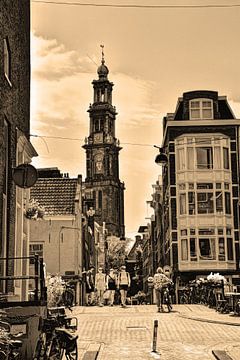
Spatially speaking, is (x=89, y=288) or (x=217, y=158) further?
(x=217, y=158)

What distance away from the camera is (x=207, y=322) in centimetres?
2300

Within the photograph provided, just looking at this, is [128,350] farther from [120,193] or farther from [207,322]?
[120,193]

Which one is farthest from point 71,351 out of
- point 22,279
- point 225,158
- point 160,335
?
point 225,158

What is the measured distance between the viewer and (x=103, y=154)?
136 m

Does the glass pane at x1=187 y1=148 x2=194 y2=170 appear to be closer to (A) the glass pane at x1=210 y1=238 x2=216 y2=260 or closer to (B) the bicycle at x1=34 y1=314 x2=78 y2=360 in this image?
(A) the glass pane at x1=210 y1=238 x2=216 y2=260

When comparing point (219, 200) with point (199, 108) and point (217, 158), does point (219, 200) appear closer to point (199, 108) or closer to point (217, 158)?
point (217, 158)

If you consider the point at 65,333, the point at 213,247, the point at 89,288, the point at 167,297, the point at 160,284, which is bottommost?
the point at 65,333

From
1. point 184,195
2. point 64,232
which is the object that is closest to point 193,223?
point 184,195

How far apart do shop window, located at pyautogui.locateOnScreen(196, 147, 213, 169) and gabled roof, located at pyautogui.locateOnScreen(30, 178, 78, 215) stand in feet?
29.2

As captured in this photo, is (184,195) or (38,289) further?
(184,195)

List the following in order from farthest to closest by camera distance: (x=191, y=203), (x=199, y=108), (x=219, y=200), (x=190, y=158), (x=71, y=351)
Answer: (x=199, y=108), (x=190, y=158), (x=219, y=200), (x=191, y=203), (x=71, y=351)

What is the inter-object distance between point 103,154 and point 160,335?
384 feet

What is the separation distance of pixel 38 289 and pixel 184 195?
1410 inches

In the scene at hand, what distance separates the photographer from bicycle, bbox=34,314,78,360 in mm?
12531
